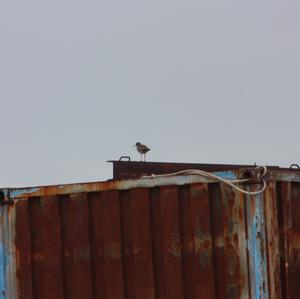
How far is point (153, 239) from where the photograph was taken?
178 inches

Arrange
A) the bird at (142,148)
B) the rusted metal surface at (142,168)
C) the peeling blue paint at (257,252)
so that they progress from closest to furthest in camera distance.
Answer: the peeling blue paint at (257,252) → the rusted metal surface at (142,168) → the bird at (142,148)

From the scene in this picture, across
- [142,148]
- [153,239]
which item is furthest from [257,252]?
[142,148]

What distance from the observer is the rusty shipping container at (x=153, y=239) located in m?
4.22

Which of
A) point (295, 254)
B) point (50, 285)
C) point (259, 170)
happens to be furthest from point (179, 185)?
point (50, 285)

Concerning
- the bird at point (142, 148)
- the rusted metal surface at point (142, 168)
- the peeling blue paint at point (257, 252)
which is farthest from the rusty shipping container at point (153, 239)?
the bird at point (142, 148)

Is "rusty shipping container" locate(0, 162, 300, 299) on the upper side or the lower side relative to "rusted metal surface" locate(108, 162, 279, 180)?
lower

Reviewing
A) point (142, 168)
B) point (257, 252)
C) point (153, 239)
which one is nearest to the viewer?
point (257, 252)

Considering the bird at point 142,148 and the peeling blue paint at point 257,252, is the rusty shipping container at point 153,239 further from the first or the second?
the bird at point 142,148

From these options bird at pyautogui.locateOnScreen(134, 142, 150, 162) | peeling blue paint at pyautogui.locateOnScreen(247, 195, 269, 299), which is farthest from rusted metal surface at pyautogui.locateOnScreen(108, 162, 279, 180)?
bird at pyautogui.locateOnScreen(134, 142, 150, 162)

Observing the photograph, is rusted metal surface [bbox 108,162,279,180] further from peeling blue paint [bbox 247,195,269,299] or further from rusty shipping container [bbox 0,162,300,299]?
peeling blue paint [bbox 247,195,269,299]

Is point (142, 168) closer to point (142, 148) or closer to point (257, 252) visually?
point (257, 252)

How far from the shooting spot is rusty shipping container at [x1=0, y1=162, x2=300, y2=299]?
13.9 ft

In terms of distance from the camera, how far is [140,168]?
22.8ft

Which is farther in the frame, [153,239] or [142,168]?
[142,168]
